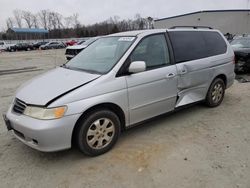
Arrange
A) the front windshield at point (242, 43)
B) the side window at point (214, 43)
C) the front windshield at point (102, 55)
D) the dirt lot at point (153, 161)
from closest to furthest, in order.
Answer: the dirt lot at point (153, 161)
the front windshield at point (102, 55)
the side window at point (214, 43)
the front windshield at point (242, 43)

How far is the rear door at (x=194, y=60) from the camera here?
14.2 feet

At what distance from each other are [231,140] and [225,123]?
2.36 feet

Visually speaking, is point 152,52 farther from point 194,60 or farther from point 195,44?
point 195,44

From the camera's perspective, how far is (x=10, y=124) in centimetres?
335

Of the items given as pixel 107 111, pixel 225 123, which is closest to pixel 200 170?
pixel 107 111

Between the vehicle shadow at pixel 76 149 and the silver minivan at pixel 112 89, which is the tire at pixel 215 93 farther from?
the vehicle shadow at pixel 76 149

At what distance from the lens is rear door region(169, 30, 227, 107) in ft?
14.2

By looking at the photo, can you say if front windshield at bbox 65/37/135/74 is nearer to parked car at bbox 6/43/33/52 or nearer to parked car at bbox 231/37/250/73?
parked car at bbox 231/37/250/73

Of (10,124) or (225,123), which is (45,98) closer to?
(10,124)

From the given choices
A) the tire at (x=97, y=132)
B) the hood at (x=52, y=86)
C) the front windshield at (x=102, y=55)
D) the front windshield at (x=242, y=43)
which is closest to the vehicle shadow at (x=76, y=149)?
the tire at (x=97, y=132)

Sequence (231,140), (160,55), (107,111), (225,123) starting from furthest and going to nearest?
1. (225,123)
2. (160,55)
3. (231,140)
4. (107,111)

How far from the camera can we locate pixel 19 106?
3332 mm

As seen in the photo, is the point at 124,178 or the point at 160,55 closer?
the point at 124,178

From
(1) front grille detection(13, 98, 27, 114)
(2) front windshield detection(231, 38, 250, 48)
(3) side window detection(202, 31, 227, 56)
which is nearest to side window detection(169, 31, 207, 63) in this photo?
(3) side window detection(202, 31, 227, 56)
